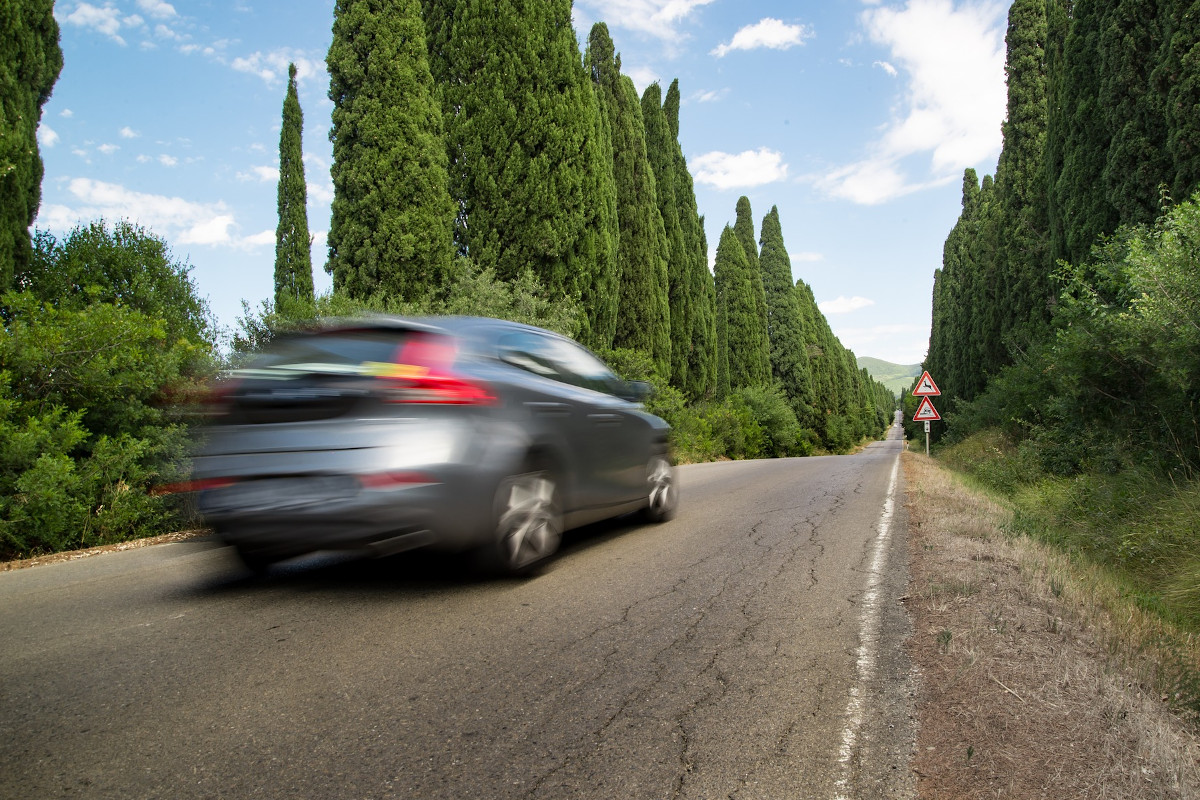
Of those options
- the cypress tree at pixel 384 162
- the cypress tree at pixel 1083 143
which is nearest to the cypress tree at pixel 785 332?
the cypress tree at pixel 1083 143

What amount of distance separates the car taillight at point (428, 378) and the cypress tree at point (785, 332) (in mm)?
44553

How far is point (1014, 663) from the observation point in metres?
3.21

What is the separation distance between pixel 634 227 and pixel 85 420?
65.5ft

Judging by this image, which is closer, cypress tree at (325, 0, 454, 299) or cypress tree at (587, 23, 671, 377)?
cypress tree at (325, 0, 454, 299)

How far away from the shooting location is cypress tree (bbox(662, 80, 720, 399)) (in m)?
31.0

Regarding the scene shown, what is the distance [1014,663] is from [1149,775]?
0.99m

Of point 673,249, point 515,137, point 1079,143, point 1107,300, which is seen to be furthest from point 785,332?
point 1107,300

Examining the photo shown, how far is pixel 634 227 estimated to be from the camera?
82.2 feet

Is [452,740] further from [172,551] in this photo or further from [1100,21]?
[1100,21]

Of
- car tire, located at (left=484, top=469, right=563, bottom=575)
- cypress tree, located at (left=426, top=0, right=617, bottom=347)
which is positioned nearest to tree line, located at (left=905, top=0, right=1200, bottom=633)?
car tire, located at (left=484, top=469, right=563, bottom=575)

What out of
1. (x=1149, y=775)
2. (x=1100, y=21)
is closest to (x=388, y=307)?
(x=1149, y=775)

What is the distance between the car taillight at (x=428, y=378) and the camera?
421cm

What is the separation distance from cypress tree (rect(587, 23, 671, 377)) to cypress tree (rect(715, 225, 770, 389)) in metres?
15.1

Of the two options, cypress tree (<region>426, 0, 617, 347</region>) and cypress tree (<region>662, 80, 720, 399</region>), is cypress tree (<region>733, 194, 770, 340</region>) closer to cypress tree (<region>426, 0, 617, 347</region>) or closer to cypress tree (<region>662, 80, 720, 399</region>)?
cypress tree (<region>662, 80, 720, 399</region>)
